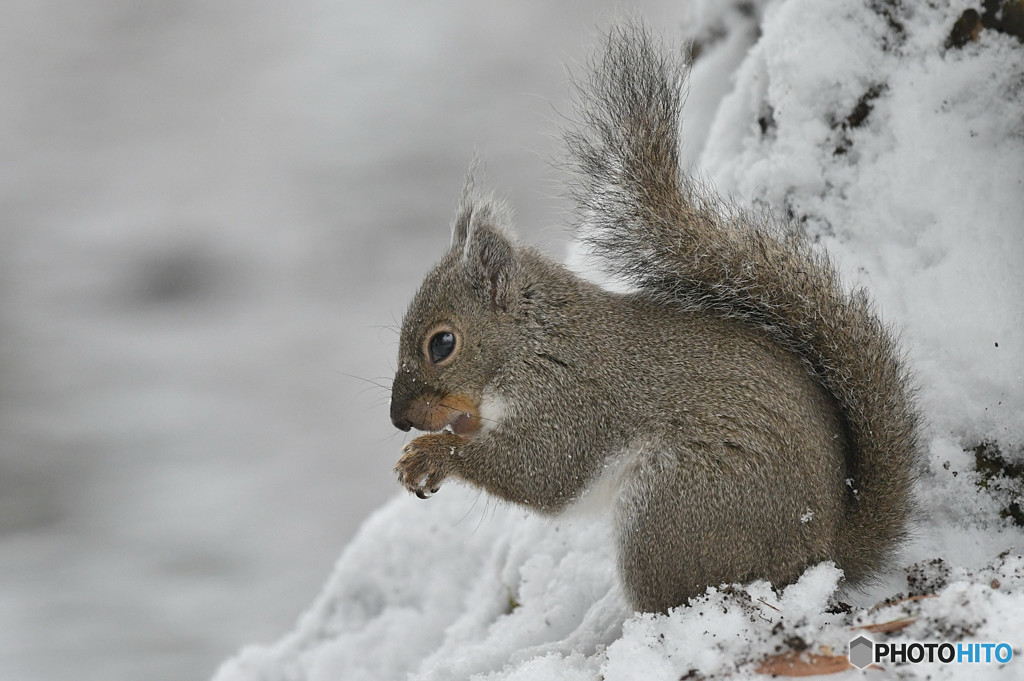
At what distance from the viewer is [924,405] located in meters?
1.95

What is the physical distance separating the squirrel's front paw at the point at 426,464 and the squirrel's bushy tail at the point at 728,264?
1.70 feet

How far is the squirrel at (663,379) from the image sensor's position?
175cm

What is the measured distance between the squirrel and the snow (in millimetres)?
121

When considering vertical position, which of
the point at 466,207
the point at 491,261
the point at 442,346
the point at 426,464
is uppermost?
the point at 466,207

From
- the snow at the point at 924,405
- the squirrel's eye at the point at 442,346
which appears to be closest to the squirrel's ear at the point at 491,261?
the squirrel's eye at the point at 442,346

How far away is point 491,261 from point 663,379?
482 mm

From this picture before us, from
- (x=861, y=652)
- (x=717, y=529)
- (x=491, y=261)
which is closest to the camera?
(x=861, y=652)

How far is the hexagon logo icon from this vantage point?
4.62 feet

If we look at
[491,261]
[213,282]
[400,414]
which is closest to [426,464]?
[400,414]

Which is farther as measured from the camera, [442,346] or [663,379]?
[442,346]

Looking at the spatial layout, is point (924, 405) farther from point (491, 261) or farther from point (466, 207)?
point (466, 207)

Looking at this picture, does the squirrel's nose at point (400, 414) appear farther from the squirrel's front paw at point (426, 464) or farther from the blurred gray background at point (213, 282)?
the blurred gray background at point (213, 282)

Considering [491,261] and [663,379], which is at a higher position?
[491,261]

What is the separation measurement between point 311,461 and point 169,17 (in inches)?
156
